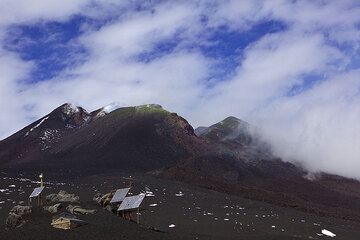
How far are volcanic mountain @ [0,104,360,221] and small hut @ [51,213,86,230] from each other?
4185 cm

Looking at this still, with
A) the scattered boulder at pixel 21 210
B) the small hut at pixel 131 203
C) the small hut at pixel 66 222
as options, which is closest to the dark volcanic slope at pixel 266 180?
the small hut at pixel 131 203

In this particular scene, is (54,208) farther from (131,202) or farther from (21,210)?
(131,202)

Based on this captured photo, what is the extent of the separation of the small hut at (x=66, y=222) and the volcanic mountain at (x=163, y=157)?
137 feet

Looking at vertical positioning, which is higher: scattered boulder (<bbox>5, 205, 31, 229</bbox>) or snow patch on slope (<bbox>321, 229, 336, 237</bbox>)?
scattered boulder (<bbox>5, 205, 31, 229</bbox>)

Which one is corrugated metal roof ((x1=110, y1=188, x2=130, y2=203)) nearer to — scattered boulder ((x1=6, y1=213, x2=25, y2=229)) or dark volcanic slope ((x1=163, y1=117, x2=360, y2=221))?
scattered boulder ((x1=6, y1=213, x2=25, y2=229))

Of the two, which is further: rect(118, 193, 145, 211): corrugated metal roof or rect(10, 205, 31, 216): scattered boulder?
rect(118, 193, 145, 211): corrugated metal roof

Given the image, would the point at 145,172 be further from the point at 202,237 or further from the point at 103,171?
the point at 202,237

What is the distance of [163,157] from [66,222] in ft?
188

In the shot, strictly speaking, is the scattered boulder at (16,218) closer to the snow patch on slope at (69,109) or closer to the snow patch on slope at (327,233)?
the snow patch on slope at (327,233)

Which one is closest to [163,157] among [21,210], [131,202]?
[131,202]

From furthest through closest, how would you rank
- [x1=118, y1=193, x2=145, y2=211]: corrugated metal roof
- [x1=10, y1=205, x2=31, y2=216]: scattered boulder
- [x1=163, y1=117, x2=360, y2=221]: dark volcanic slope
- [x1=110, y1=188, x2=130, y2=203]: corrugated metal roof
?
[x1=163, y1=117, x2=360, y2=221]: dark volcanic slope, [x1=110, y1=188, x2=130, y2=203]: corrugated metal roof, [x1=118, y1=193, x2=145, y2=211]: corrugated metal roof, [x1=10, y1=205, x2=31, y2=216]: scattered boulder

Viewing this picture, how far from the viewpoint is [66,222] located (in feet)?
111

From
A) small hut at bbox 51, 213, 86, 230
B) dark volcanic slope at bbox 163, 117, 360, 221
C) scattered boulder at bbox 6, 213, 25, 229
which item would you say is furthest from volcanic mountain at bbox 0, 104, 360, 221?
small hut at bbox 51, 213, 86, 230

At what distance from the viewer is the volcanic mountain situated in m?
80.9
